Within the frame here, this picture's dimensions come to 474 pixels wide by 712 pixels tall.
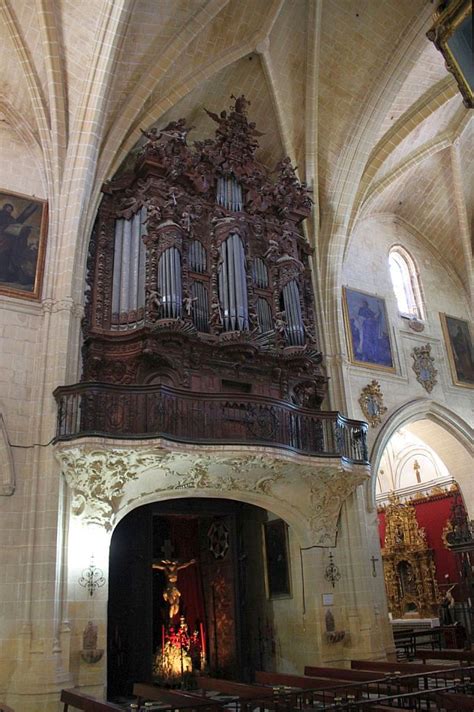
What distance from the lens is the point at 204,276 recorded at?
1432 cm

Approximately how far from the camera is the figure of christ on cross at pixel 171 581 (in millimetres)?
14961

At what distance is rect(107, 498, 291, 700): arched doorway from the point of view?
12969mm

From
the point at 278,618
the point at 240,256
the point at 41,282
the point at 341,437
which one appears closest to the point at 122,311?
the point at 41,282

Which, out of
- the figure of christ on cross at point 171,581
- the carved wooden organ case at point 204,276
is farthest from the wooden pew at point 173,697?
the carved wooden organ case at point 204,276

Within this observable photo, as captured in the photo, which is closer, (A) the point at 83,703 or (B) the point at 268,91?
(A) the point at 83,703

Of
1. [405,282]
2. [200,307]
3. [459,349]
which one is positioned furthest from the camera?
[405,282]

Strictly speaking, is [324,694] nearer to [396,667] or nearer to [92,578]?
[396,667]

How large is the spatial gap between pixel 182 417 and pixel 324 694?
16.9 feet

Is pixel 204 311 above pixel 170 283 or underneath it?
underneath

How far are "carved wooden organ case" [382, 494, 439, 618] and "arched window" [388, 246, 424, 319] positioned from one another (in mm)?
7441

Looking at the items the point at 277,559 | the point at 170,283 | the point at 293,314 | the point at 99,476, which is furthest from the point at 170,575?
the point at 170,283

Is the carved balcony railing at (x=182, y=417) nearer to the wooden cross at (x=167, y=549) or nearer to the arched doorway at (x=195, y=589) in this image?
the arched doorway at (x=195, y=589)

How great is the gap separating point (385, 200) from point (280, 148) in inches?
167

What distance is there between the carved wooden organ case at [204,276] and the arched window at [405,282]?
5.32 m
